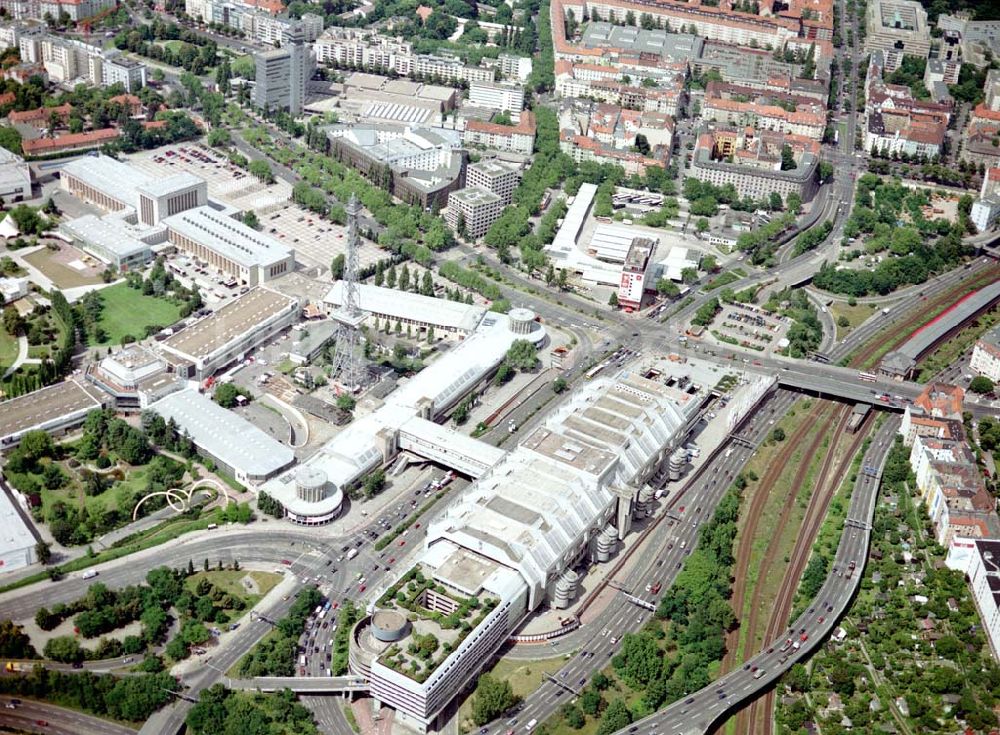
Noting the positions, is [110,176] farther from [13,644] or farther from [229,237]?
[13,644]

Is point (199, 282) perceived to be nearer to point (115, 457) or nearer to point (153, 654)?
point (115, 457)

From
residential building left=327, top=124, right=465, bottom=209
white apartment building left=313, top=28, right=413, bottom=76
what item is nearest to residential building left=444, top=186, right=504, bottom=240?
residential building left=327, top=124, right=465, bottom=209

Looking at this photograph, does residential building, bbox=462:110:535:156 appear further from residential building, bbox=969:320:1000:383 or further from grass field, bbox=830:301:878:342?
residential building, bbox=969:320:1000:383

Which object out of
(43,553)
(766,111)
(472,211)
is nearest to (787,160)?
(766,111)

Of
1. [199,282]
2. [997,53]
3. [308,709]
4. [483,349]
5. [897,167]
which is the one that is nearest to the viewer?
[308,709]

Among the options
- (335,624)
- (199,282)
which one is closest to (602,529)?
(335,624)

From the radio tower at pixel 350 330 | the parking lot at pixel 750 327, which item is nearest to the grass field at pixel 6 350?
the radio tower at pixel 350 330

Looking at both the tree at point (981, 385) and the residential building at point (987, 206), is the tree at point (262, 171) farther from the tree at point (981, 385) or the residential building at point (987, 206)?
the residential building at point (987, 206)
